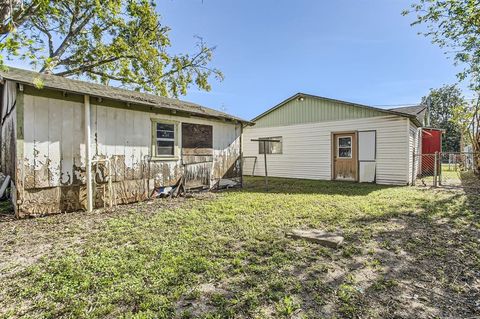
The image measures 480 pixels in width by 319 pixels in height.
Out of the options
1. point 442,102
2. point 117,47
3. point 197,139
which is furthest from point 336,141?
point 442,102

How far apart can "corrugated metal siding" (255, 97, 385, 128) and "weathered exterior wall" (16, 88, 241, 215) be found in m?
6.44

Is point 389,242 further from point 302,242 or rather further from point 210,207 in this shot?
point 210,207

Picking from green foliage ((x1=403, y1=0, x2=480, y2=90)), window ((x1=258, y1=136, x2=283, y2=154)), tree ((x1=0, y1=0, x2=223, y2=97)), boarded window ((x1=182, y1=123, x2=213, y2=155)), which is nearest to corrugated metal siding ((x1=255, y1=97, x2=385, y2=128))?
window ((x1=258, y1=136, x2=283, y2=154))

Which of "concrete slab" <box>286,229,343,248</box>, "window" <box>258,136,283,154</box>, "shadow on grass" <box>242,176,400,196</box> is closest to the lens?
"concrete slab" <box>286,229,343,248</box>

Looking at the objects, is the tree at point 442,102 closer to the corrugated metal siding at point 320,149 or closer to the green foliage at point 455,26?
the green foliage at point 455,26

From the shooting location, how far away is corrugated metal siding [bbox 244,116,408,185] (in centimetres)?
903

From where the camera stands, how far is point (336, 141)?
35.0ft

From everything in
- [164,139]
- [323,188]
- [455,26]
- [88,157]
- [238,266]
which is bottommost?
[238,266]

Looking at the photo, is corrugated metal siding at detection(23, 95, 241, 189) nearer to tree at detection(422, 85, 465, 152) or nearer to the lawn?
the lawn

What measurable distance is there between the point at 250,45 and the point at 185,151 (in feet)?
28.7

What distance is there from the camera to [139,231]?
393cm

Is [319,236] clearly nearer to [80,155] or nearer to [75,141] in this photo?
[80,155]

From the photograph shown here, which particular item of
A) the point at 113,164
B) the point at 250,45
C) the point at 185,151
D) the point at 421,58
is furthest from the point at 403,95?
the point at 113,164

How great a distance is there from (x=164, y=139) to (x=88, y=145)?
2.06 m
